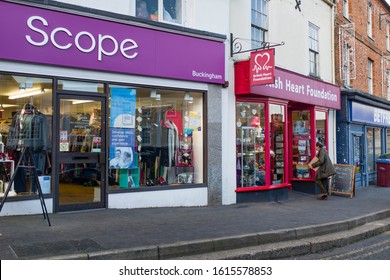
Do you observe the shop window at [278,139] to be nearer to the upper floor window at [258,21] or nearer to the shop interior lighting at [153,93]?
the upper floor window at [258,21]

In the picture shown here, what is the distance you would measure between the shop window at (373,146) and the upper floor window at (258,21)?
8.34m

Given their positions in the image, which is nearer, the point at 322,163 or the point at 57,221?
the point at 57,221

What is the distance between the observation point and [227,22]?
34.2ft

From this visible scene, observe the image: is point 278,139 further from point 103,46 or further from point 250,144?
point 103,46

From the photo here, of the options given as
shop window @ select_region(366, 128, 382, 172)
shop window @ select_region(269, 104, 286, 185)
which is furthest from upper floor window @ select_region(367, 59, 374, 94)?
shop window @ select_region(269, 104, 286, 185)

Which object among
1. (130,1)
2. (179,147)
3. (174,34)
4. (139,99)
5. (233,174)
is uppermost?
(130,1)

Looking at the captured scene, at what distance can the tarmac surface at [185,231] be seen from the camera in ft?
18.1

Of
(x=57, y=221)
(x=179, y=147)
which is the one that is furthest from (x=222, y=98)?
(x=57, y=221)

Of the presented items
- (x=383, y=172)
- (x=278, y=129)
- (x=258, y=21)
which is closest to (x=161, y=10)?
(x=258, y=21)

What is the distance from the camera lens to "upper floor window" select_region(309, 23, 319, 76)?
14219mm

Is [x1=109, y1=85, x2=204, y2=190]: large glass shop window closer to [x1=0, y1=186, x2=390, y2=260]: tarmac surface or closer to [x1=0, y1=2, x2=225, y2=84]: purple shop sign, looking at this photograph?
[x1=0, y1=2, x2=225, y2=84]: purple shop sign

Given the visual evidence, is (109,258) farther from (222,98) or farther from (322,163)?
(322,163)

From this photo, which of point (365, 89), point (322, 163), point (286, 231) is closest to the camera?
point (286, 231)

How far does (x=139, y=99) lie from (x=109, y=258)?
4.63 m
